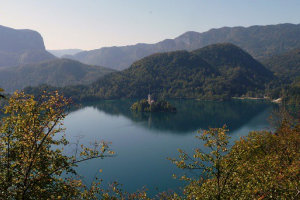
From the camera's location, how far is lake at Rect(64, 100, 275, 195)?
65.2 m

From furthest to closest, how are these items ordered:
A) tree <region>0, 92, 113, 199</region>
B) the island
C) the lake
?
the island, the lake, tree <region>0, 92, 113, 199</region>

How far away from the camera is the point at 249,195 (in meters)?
15.7

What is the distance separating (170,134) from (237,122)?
49.7 m

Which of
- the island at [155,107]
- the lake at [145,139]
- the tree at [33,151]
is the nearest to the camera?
the tree at [33,151]

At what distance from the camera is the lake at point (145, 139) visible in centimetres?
6525

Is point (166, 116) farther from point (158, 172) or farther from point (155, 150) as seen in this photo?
point (158, 172)

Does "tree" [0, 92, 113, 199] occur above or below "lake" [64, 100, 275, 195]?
above

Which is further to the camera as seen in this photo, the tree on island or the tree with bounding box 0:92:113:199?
the tree on island

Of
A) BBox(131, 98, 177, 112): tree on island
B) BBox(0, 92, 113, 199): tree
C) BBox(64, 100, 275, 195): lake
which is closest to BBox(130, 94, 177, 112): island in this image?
BBox(131, 98, 177, 112): tree on island

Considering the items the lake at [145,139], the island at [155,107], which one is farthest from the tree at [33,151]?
the island at [155,107]

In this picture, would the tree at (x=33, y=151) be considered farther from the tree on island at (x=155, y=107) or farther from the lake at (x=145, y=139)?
the tree on island at (x=155, y=107)

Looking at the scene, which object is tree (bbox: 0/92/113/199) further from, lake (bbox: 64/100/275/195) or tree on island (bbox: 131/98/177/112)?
tree on island (bbox: 131/98/177/112)

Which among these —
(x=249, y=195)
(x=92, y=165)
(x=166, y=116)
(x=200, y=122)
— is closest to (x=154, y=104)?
(x=166, y=116)

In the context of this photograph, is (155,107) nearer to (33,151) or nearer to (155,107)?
(155,107)
